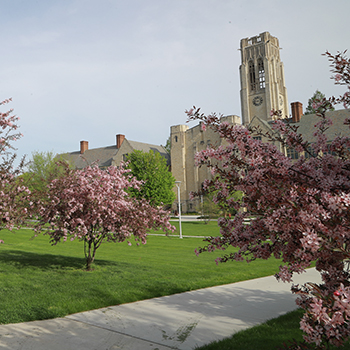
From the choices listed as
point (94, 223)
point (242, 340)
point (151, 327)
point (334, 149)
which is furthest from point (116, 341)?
point (94, 223)

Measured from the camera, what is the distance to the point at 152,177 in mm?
42844

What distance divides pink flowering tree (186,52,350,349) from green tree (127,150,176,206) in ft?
122

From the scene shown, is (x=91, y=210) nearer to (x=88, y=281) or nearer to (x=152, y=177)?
(x=88, y=281)

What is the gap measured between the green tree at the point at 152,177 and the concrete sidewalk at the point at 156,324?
33.5 m

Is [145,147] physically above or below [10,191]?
above

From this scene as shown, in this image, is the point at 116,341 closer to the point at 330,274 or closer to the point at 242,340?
the point at 242,340

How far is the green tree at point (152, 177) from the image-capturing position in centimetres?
4159

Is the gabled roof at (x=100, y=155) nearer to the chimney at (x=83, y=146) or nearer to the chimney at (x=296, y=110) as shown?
the chimney at (x=83, y=146)

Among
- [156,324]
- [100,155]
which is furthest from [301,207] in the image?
[100,155]

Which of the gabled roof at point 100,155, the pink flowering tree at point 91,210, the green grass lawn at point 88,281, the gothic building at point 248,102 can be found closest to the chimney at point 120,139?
the gabled roof at point 100,155

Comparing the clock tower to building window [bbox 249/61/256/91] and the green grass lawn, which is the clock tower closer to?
building window [bbox 249/61/256/91]

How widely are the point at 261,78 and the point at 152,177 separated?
3722 centimetres

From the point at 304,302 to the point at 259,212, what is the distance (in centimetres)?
93

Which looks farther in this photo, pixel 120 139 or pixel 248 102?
pixel 120 139
